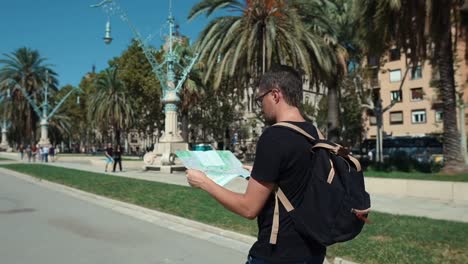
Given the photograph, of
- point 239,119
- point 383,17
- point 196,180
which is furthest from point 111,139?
point 196,180

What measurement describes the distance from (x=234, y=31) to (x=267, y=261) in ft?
62.3

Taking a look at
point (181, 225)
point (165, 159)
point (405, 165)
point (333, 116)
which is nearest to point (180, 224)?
point (181, 225)

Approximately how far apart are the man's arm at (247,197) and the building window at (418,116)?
192 feet

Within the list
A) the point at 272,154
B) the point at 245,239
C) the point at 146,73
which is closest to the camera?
the point at 272,154

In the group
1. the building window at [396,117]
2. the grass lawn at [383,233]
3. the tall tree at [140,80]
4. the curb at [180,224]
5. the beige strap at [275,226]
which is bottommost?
the curb at [180,224]

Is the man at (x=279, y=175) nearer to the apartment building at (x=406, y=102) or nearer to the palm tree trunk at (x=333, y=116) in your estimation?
the palm tree trunk at (x=333, y=116)

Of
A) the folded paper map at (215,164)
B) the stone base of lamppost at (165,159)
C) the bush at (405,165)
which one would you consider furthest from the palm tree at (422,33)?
the folded paper map at (215,164)

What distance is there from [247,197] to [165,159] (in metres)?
24.1

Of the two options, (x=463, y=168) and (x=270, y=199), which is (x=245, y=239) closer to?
(x=270, y=199)

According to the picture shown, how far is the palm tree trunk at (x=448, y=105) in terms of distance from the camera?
53.1 ft

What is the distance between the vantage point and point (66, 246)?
696 centimetres

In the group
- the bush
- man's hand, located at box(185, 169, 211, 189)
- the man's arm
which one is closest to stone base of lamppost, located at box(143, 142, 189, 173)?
the bush

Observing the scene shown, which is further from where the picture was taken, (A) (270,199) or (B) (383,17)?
(B) (383,17)

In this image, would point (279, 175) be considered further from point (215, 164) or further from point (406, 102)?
point (406, 102)
